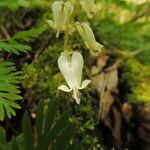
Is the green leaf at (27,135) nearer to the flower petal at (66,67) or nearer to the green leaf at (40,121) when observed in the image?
the green leaf at (40,121)

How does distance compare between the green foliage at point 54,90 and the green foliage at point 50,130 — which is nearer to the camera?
the green foliage at point 50,130

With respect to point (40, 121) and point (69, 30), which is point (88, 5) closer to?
point (69, 30)

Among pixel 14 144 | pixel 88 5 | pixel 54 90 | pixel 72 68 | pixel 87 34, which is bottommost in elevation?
pixel 14 144

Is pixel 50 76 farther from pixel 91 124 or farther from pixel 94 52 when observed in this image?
pixel 94 52

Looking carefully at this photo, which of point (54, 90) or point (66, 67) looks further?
point (54, 90)

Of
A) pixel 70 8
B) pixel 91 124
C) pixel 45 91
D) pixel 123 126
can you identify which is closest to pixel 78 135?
pixel 91 124

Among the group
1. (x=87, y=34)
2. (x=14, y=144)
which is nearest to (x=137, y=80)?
(x=87, y=34)

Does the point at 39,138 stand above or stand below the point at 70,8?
below

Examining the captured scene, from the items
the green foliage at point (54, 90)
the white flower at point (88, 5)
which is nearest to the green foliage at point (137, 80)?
the green foliage at point (54, 90)
